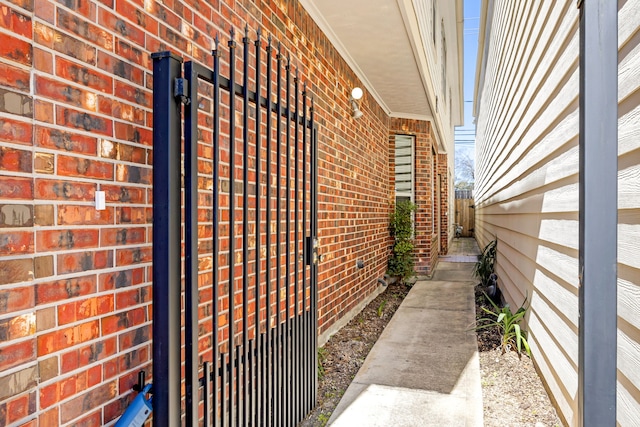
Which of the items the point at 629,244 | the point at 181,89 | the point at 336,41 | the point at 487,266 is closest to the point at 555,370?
the point at 629,244

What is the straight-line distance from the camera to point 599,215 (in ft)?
4.45

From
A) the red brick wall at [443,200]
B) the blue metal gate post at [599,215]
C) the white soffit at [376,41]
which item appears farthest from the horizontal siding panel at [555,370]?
the red brick wall at [443,200]

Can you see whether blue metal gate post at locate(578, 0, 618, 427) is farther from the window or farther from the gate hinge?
the window

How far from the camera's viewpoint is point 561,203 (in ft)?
8.71

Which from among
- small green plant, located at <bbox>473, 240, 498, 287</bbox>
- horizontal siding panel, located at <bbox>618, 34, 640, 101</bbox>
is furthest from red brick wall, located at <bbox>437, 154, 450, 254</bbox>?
horizontal siding panel, located at <bbox>618, 34, 640, 101</bbox>

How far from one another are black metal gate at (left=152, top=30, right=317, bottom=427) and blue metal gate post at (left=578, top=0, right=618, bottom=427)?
1342 millimetres

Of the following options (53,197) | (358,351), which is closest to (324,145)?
(358,351)

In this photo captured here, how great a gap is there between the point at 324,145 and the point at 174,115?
2410mm

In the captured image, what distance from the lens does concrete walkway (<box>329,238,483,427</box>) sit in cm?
270

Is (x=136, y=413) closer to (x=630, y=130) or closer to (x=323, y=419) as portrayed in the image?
(x=323, y=419)

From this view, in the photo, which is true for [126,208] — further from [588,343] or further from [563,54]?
[563,54]

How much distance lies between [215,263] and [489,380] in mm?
2359

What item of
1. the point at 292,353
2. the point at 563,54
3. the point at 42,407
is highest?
the point at 563,54

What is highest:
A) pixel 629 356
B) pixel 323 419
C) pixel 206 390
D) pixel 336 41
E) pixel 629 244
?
pixel 336 41
